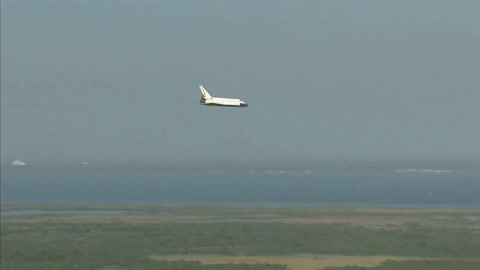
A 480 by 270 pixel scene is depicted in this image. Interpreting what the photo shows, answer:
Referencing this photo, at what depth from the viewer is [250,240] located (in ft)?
160

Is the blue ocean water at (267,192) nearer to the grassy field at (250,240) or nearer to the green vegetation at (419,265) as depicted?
the grassy field at (250,240)

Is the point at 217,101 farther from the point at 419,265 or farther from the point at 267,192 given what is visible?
the point at 267,192

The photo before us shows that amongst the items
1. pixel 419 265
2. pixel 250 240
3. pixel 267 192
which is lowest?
pixel 419 265

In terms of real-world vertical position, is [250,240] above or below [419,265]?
above

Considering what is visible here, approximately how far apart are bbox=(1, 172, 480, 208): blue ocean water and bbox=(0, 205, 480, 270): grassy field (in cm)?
551

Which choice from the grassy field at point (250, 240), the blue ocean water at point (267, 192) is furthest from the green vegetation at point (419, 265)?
the blue ocean water at point (267, 192)

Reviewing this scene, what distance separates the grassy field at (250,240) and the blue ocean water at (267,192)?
18.1 feet

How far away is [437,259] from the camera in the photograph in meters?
38.9

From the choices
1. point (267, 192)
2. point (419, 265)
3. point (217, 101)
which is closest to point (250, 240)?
point (419, 265)

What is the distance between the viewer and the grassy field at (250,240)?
4097 cm

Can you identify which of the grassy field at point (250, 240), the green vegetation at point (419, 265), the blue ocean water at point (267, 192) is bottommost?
the green vegetation at point (419, 265)

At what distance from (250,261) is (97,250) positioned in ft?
26.8

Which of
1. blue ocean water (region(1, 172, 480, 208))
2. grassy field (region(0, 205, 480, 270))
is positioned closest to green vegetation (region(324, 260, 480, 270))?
grassy field (region(0, 205, 480, 270))

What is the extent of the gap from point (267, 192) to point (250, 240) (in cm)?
4421
